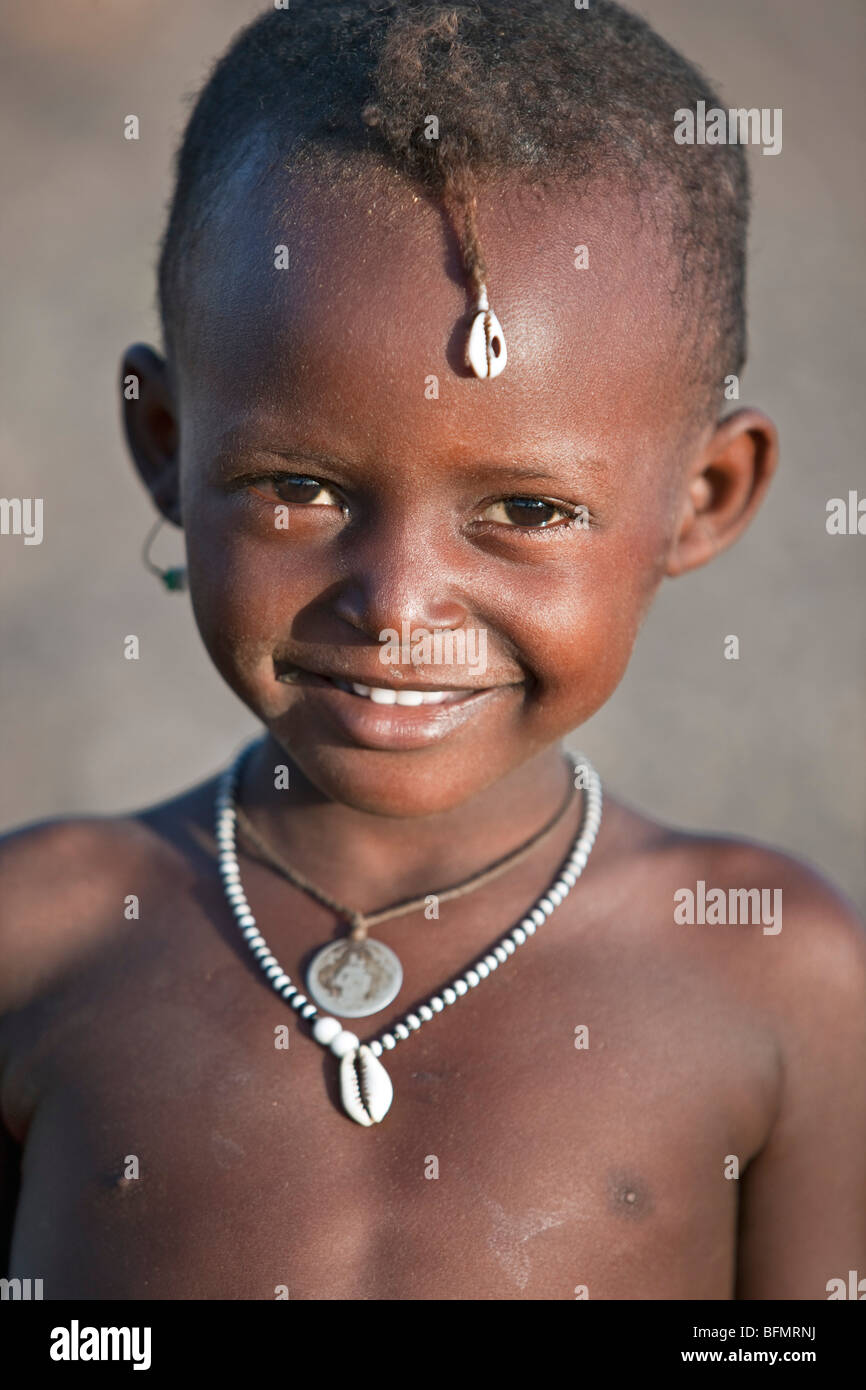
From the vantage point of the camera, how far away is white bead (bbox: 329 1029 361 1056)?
72.3 inches

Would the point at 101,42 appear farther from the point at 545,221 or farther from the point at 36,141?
the point at 545,221

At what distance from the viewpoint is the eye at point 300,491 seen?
162 centimetres

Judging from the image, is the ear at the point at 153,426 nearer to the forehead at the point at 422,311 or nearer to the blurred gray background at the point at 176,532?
the forehead at the point at 422,311

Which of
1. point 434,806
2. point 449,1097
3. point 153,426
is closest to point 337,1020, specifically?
point 449,1097

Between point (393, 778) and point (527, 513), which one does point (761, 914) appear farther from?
point (527, 513)

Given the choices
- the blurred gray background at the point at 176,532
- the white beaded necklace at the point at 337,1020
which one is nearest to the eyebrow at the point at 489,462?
the white beaded necklace at the point at 337,1020

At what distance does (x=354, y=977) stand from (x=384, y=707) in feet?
1.31

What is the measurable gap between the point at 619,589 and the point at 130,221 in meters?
4.87

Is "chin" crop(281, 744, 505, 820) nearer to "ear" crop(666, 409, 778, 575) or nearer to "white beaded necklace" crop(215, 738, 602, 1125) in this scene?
"white beaded necklace" crop(215, 738, 602, 1125)

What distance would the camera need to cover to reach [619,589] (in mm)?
1728

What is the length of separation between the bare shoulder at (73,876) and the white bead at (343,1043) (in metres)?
0.34

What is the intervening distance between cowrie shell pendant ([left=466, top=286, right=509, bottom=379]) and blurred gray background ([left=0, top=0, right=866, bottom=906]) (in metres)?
2.90

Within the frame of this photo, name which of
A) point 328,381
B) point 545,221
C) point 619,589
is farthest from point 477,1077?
point 545,221

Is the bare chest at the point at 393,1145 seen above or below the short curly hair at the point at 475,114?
below
